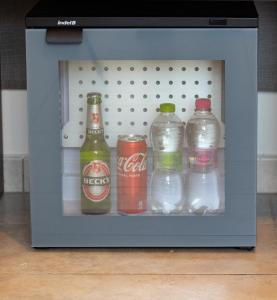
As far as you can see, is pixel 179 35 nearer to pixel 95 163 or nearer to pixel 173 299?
pixel 95 163

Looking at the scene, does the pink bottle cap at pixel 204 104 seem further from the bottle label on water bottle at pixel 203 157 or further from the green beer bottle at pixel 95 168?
the green beer bottle at pixel 95 168

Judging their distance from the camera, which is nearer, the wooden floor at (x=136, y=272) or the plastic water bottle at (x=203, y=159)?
the wooden floor at (x=136, y=272)

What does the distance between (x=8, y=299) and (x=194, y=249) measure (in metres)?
0.40

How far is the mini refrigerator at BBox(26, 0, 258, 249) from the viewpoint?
1484 mm

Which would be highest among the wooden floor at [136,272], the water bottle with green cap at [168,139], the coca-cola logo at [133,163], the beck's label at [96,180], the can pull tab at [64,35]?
the can pull tab at [64,35]

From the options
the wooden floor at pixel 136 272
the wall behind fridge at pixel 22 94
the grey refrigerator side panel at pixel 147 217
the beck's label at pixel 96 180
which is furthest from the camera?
the wall behind fridge at pixel 22 94

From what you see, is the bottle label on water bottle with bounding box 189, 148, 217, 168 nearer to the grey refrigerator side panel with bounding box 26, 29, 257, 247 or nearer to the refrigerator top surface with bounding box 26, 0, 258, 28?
the grey refrigerator side panel with bounding box 26, 29, 257, 247

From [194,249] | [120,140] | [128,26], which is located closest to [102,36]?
[128,26]

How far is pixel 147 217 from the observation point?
1.56 m

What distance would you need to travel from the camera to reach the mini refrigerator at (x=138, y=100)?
4.87 ft

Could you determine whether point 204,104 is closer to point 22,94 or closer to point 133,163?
point 133,163

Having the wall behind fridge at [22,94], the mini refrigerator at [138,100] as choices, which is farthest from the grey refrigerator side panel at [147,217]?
the wall behind fridge at [22,94]

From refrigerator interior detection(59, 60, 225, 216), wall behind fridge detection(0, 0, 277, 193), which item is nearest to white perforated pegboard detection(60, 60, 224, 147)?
refrigerator interior detection(59, 60, 225, 216)

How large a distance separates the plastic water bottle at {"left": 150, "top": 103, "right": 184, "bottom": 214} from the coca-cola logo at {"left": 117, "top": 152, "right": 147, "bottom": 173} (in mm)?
25
